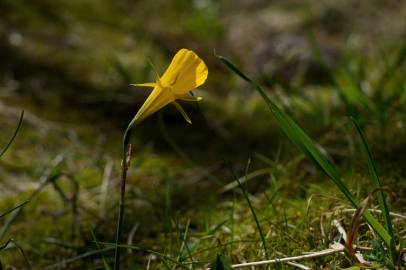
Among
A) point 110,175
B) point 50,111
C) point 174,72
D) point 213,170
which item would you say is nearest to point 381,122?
point 213,170

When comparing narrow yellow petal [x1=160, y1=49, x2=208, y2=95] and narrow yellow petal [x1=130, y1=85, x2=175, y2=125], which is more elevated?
narrow yellow petal [x1=160, y1=49, x2=208, y2=95]

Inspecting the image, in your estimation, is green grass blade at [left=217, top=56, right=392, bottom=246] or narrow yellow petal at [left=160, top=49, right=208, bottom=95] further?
green grass blade at [left=217, top=56, right=392, bottom=246]

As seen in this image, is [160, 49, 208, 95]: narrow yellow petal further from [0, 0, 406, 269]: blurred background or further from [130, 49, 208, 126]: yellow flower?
[0, 0, 406, 269]: blurred background

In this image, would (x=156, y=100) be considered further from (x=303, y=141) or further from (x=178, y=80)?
(x=303, y=141)

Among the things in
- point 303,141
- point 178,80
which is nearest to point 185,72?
point 178,80

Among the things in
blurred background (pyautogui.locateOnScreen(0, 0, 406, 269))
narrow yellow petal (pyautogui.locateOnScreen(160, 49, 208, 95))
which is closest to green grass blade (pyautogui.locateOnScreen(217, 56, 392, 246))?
narrow yellow petal (pyautogui.locateOnScreen(160, 49, 208, 95))

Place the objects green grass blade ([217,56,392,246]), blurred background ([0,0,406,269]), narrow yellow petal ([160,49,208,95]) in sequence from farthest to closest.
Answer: blurred background ([0,0,406,269]) → green grass blade ([217,56,392,246]) → narrow yellow petal ([160,49,208,95])

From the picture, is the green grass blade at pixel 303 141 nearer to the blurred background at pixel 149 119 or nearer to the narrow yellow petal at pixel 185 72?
the narrow yellow petal at pixel 185 72

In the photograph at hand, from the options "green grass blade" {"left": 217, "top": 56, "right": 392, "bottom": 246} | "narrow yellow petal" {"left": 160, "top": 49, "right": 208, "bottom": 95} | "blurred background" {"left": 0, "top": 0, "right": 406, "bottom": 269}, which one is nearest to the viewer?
"narrow yellow petal" {"left": 160, "top": 49, "right": 208, "bottom": 95}
